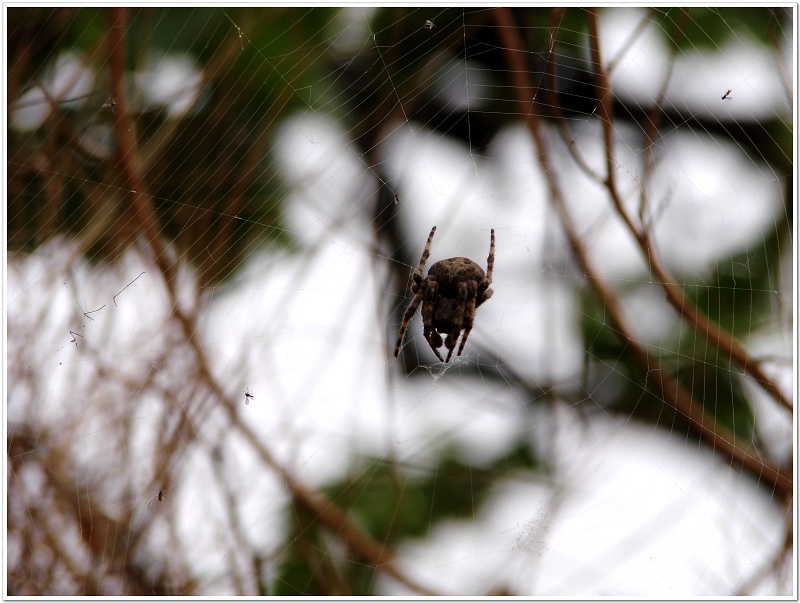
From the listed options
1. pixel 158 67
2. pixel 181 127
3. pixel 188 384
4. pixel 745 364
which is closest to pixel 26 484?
pixel 188 384

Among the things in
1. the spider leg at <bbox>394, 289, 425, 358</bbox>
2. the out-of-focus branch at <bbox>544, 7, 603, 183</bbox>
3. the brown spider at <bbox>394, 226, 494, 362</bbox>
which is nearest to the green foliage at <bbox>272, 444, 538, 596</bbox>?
the spider leg at <bbox>394, 289, 425, 358</bbox>

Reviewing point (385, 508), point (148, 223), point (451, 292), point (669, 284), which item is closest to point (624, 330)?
point (669, 284)

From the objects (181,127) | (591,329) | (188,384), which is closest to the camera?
(188,384)

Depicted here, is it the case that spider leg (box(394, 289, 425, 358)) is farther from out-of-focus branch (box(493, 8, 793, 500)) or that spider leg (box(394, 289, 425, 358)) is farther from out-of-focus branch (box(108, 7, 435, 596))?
out-of-focus branch (box(108, 7, 435, 596))

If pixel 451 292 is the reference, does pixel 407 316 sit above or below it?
below

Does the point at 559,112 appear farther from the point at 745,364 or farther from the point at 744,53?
the point at 745,364

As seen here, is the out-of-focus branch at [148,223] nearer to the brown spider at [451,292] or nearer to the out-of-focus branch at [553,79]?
the brown spider at [451,292]

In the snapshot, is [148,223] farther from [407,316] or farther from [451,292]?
[451,292]
